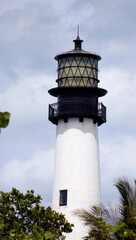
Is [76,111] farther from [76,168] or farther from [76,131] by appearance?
[76,168]

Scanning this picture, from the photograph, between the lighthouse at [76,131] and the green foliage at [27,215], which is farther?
the lighthouse at [76,131]

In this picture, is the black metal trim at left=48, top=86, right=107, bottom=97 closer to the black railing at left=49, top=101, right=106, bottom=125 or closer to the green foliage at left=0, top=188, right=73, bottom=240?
the black railing at left=49, top=101, right=106, bottom=125

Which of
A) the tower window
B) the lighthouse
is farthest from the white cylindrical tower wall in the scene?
the tower window

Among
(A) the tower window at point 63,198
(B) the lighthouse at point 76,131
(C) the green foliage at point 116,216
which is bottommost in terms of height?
(C) the green foliage at point 116,216

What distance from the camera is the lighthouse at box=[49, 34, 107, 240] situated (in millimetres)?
49344

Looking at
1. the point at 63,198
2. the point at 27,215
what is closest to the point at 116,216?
the point at 27,215

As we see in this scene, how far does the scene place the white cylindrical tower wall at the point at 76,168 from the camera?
4912 centimetres

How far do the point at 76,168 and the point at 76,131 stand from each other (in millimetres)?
2864

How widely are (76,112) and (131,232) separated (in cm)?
2119

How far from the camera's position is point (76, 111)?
5059 cm

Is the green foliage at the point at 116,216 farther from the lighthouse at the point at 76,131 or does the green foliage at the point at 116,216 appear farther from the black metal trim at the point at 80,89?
the black metal trim at the point at 80,89

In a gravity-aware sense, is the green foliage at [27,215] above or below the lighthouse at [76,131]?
below

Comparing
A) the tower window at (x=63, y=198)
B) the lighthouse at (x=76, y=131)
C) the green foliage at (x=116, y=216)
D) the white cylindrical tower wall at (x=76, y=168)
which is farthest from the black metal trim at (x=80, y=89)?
the green foliage at (x=116, y=216)

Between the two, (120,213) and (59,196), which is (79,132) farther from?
(120,213)
